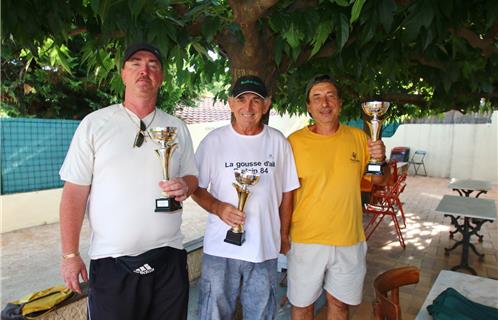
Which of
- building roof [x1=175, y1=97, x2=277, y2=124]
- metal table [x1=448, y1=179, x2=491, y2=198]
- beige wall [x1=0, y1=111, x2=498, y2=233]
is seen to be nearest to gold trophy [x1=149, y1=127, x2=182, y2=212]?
metal table [x1=448, y1=179, x2=491, y2=198]

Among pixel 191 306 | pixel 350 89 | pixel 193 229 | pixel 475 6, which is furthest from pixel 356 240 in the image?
pixel 193 229

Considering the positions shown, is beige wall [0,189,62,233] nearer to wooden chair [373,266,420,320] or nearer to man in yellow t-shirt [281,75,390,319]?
man in yellow t-shirt [281,75,390,319]

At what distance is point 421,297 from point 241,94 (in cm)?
352

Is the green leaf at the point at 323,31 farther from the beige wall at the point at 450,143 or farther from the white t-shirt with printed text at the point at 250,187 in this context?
the beige wall at the point at 450,143

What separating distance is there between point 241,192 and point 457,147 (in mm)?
18602

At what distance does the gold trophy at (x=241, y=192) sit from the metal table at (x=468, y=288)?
1.09m

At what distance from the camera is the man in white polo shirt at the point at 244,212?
6.97 feet

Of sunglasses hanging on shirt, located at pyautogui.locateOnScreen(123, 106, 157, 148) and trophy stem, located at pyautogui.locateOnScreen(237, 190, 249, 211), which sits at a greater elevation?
sunglasses hanging on shirt, located at pyautogui.locateOnScreen(123, 106, 157, 148)

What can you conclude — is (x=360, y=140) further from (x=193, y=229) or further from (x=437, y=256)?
(x=193, y=229)

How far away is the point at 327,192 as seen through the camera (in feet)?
7.73

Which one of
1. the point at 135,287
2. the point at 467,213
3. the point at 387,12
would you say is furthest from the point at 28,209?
the point at 467,213

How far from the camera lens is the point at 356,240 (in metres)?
2.40

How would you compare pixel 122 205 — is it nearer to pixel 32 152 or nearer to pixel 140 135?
pixel 140 135

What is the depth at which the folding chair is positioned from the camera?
1798 centimetres
